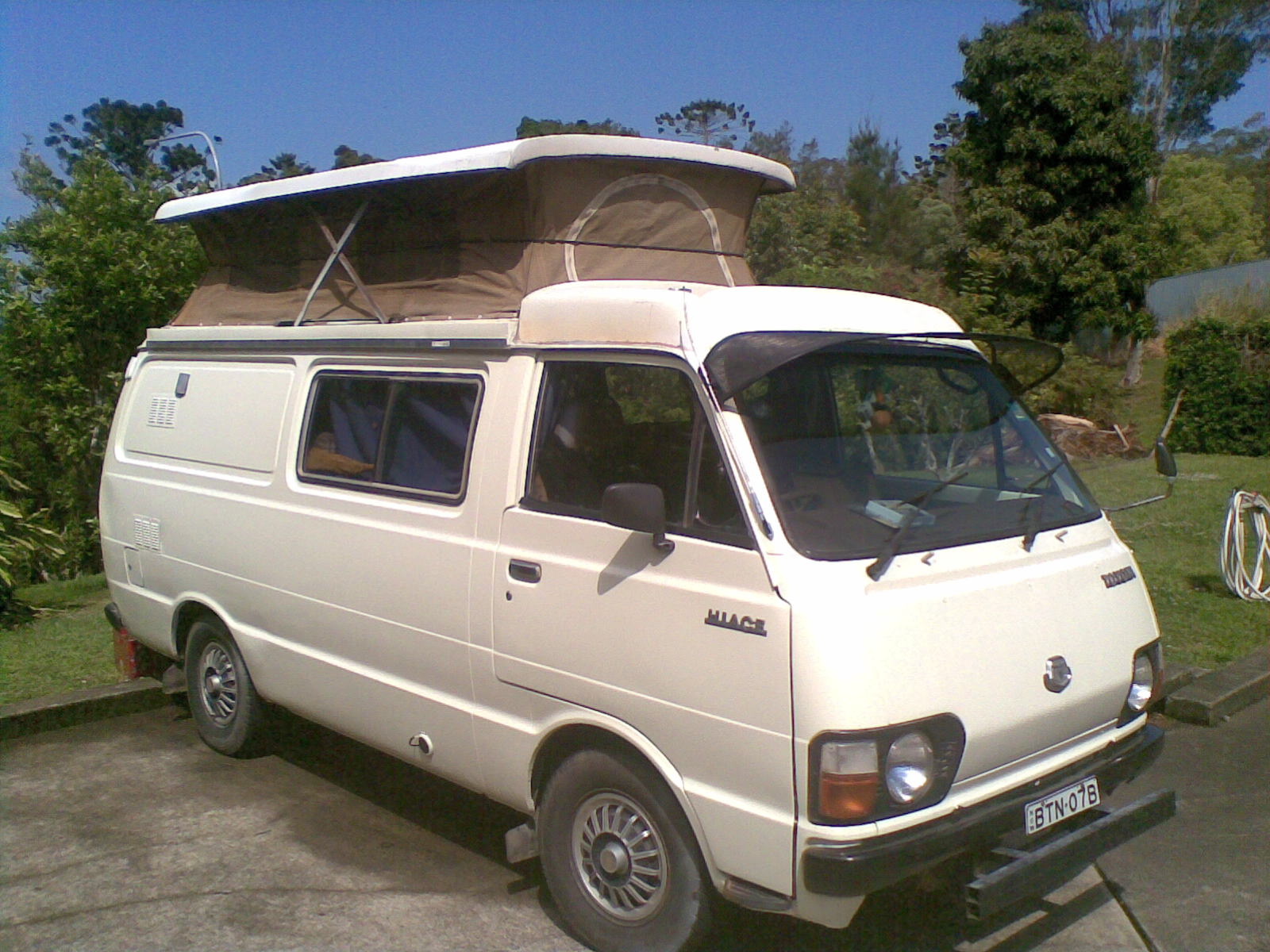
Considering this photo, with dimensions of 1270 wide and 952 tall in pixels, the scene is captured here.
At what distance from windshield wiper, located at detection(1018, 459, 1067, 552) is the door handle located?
168cm

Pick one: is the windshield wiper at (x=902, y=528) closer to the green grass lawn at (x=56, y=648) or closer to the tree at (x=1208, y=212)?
the green grass lawn at (x=56, y=648)

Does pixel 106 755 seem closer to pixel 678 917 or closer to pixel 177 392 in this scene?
pixel 177 392

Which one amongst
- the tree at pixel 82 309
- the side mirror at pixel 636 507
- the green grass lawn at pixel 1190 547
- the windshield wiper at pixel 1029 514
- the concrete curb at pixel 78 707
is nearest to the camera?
the side mirror at pixel 636 507

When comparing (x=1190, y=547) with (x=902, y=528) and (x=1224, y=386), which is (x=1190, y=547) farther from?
(x=1224, y=386)

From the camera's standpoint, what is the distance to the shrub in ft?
Answer: 57.4

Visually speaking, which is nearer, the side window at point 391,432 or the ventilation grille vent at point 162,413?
the side window at point 391,432

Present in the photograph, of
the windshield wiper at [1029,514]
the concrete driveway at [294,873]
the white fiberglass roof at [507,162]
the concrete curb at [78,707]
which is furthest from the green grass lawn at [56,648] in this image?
the windshield wiper at [1029,514]

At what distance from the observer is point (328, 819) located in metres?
5.29

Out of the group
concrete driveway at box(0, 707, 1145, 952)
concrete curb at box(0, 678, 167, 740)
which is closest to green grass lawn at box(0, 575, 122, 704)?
concrete curb at box(0, 678, 167, 740)

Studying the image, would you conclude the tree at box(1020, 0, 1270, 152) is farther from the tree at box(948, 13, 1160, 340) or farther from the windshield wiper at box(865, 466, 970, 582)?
the windshield wiper at box(865, 466, 970, 582)

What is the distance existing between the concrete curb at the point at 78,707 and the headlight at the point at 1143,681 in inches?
213

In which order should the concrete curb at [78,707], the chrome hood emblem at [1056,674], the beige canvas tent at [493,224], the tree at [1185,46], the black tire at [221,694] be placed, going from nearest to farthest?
the chrome hood emblem at [1056,674] < the beige canvas tent at [493,224] < the black tire at [221,694] < the concrete curb at [78,707] < the tree at [1185,46]

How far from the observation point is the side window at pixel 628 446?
3680mm

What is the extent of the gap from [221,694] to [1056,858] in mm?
4268
